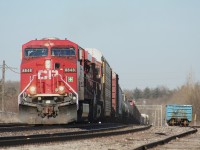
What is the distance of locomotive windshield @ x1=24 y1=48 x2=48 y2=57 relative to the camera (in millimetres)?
19297

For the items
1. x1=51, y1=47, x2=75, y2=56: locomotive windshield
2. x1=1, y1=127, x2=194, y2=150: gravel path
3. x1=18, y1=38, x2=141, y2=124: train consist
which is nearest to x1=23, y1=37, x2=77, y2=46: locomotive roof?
x1=18, y1=38, x2=141, y2=124: train consist

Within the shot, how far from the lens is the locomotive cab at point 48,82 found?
18.1 metres

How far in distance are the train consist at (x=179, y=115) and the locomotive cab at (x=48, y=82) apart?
2057cm

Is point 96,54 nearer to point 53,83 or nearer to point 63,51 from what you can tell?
point 63,51

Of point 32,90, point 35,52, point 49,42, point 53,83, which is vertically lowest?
point 32,90

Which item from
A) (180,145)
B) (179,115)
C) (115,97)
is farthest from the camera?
(179,115)

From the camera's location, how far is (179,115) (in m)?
38.0

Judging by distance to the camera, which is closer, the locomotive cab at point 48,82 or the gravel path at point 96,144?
the gravel path at point 96,144

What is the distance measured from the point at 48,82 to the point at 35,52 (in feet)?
5.50

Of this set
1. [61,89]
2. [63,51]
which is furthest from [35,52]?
[61,89]

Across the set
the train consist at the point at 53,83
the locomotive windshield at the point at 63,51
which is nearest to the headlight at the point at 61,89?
the train consist at the point at 53,83

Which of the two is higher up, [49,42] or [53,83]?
[49,42]

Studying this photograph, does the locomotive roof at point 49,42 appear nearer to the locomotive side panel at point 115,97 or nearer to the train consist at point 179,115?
the locomotive side panel at point 115,97

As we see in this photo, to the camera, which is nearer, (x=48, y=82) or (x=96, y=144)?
(x=96, y=144)
